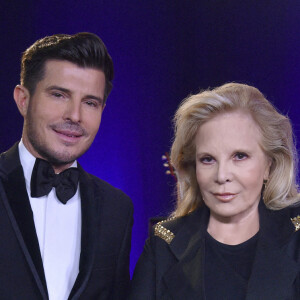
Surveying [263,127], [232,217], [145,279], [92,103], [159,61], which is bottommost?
[145,279]

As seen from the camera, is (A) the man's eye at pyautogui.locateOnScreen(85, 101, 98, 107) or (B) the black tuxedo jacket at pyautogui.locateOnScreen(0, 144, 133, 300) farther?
(A) the man's eye at pyautogui.locateOnScreen(85, 101, 98, 107)

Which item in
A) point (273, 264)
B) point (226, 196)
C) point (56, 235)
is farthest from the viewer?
point (56, 235)

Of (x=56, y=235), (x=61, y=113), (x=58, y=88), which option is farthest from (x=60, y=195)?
(x=58, y=88)

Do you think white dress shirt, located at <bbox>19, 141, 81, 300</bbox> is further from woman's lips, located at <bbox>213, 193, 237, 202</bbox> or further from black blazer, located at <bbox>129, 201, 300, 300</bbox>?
woman's lips, located at <bbox>213, 193, 237, 202</bbox>

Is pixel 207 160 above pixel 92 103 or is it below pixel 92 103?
below

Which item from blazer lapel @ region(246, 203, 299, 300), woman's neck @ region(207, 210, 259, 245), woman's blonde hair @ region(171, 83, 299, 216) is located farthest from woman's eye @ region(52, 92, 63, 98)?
blazer lapel @ region(246, 203, 299, 300)

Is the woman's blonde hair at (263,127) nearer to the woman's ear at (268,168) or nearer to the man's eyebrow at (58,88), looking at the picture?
the woman's ear at (268,168)

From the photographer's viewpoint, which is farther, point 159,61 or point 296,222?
point 159,61

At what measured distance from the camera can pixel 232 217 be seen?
7.24 feet

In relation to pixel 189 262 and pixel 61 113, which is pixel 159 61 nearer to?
pixel 61 113

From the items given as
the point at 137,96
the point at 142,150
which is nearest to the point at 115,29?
the point at 137,96

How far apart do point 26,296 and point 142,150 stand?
10.3 ft

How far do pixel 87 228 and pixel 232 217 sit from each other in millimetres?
651

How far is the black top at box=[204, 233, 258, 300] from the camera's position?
2.02 metres
